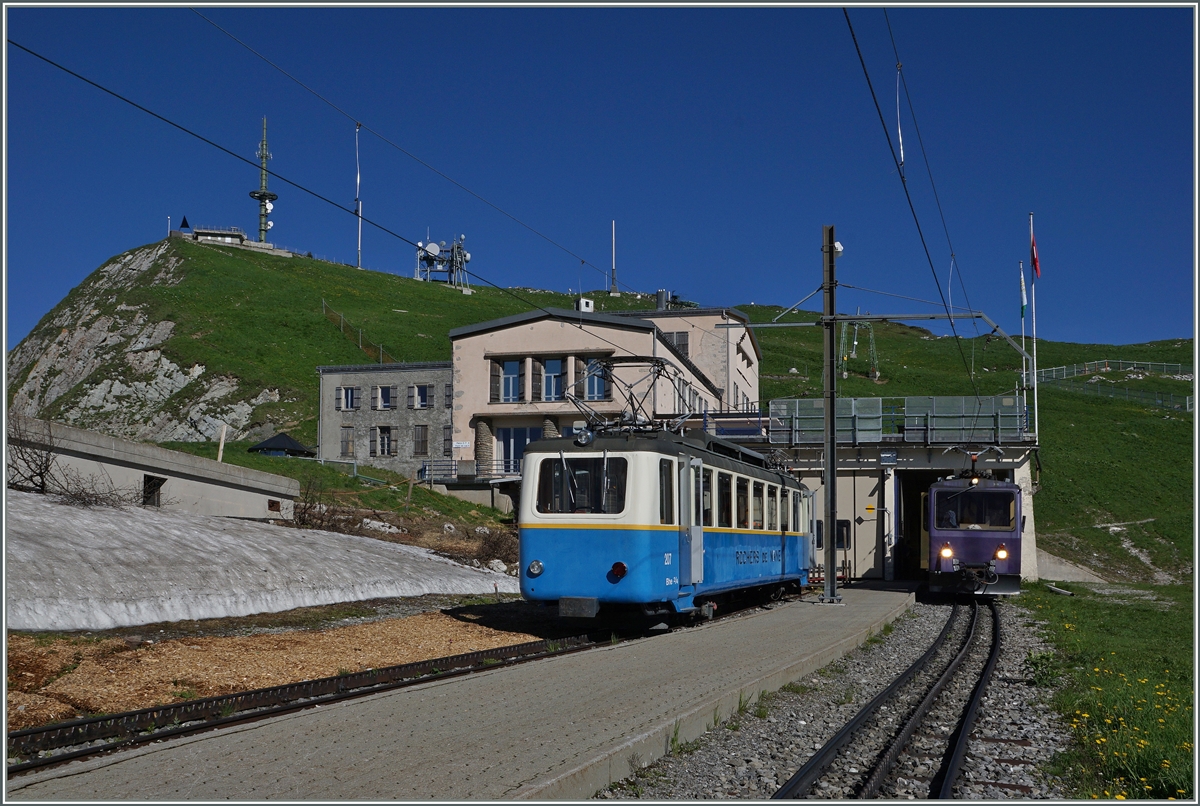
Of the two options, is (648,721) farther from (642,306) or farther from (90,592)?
(642,306)

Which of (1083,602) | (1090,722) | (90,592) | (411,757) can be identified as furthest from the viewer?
(1083,602)

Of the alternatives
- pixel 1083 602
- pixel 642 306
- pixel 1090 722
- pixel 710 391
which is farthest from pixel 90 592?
pixel 642 306

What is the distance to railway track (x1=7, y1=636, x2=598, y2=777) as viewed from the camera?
7777 mm

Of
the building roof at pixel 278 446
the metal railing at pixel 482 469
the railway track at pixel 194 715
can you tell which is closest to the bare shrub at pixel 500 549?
the railway track at pixel 194 715

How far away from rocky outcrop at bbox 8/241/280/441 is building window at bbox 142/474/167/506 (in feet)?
166

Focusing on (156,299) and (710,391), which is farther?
(156,299)

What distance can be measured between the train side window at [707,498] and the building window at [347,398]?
46.1 m

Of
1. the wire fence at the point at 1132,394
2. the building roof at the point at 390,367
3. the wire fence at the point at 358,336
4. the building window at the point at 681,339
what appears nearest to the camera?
the building roof at the point at 390,367

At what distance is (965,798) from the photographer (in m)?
7.53

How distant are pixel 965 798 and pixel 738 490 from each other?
1163cm

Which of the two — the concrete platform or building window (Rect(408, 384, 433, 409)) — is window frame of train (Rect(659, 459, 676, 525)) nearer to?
the concrete platform

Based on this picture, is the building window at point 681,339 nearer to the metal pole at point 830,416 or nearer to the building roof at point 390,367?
the building roof at point 390,367

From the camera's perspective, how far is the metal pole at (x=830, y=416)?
76.0ft

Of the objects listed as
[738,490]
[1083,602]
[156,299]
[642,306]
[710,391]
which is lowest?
[1083,602]
